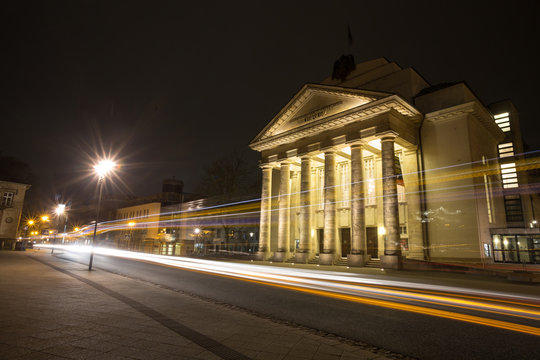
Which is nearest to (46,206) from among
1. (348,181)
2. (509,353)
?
(348,181)

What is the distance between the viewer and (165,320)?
6.20 metres

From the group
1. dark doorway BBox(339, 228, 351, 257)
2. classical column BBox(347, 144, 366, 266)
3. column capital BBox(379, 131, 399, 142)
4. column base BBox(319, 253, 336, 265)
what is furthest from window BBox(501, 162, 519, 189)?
column base BBox(319, 253, 336, 265)

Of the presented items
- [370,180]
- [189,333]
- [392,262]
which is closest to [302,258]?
[392,262]

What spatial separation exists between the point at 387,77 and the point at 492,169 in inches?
514

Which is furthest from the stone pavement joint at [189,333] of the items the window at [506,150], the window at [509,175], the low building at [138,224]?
the low building at [138,224]

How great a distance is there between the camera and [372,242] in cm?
2864

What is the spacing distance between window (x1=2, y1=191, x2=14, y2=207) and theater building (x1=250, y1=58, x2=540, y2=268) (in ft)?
104

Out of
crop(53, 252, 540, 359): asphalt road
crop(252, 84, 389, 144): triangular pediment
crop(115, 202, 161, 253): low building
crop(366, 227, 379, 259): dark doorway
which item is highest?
Answer: crop(252, 84, 389, 144): triangular pediment

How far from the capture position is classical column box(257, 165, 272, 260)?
104 feet

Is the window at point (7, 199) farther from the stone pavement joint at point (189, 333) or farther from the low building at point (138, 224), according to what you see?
the stone pavement joint at point (189, 333)

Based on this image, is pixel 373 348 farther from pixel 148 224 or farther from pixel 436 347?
pixel 148 224

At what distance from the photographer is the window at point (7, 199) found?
36812 millimetres

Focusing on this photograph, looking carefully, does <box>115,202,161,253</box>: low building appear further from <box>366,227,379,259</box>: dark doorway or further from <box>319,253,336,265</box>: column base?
<box>366,227,379,259</box>: dark doorway

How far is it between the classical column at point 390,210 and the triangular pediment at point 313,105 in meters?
4.50
